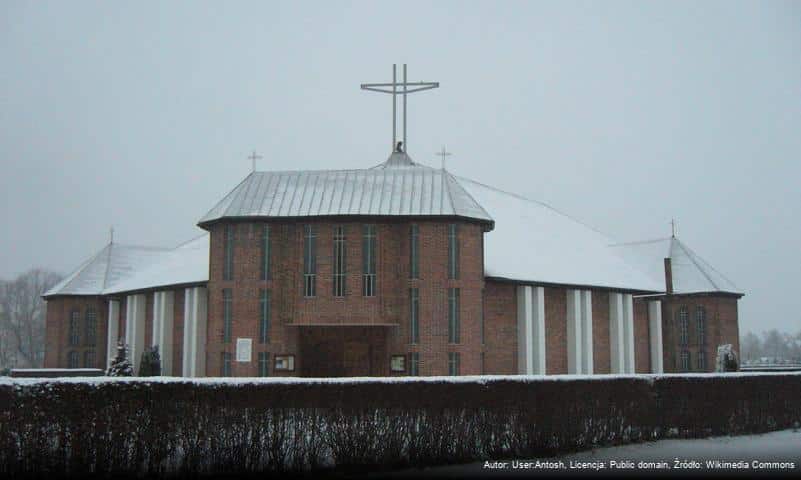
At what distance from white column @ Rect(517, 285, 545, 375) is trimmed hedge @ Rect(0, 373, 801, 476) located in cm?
1397

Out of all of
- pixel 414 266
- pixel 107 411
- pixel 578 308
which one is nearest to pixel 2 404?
pixel 107 411

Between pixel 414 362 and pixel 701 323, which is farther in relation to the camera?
pixel 701 323

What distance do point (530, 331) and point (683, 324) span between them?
1357cm

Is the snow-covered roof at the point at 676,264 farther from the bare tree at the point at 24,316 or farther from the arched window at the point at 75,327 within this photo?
the bare tree at the point at 24,316

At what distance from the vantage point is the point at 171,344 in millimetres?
36344

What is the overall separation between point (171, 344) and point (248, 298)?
8599 mm

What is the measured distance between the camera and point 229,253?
30016 mm

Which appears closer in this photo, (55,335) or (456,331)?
(456,331)

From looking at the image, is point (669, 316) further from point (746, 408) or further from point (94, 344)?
point (94, 344)

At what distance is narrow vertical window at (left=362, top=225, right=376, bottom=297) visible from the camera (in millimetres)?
29188

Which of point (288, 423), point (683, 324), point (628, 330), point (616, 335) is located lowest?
point (288, 423)

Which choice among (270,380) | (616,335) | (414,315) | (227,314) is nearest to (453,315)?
(414,315)

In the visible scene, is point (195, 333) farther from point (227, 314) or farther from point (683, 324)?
point (683, 324)

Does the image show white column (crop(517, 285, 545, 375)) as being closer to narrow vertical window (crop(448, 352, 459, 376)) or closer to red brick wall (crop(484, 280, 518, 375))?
red brick wall (crop(484, 280, 518, 375))
